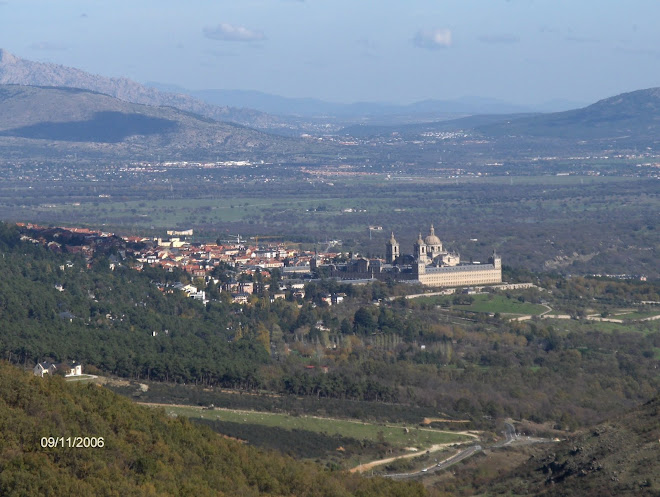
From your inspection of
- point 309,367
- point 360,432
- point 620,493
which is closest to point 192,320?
point 309,367

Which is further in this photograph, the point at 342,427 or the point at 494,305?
the point at 494,305

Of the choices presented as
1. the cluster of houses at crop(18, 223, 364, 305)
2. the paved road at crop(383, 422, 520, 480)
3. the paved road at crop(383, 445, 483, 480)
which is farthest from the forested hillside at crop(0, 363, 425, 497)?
the cluster of houses at crop(18, 223, 364, 305)

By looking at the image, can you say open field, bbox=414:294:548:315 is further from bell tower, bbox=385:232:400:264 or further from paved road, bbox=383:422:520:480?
paved road, bbox=383:422:520:480

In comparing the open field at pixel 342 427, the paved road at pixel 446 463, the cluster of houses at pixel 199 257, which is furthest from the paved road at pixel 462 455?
the cluster of houses at pixel 199 257

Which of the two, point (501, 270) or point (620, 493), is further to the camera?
point (501, 270)

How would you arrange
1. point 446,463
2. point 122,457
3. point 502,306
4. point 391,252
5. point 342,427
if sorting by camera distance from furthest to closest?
point 391,252, point 502,306, point 342,427, point 446,463, point 122,457

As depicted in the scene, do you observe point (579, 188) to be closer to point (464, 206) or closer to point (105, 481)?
point (464, 206)

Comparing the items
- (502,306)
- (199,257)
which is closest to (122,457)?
(502,306)

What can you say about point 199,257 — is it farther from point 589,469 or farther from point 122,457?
point 122,457
